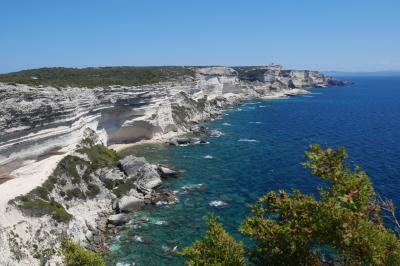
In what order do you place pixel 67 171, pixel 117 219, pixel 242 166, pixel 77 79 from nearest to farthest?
pixel 117 219 → pixel 67 171 → pixel 242 166 → pixel 77 79

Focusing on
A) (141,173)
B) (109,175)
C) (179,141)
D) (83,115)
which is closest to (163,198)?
(141,173)

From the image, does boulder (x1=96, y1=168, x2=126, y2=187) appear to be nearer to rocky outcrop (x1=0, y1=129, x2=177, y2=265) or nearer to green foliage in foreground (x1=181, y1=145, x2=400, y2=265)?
rocky outcrop (x1=0, y1=129, x2=177, y2=265)

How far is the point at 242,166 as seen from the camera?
62531 millimetres

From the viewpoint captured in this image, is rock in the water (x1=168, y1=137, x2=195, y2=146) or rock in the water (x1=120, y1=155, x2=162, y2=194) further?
rock in the water (x1=168, y1=137, x2=195, y2=146)

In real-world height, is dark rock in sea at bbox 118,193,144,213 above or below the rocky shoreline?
below

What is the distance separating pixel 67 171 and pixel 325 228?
3857cm

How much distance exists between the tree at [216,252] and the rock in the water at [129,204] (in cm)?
2858

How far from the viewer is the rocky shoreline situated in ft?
117

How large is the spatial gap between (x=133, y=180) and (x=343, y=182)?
42.3 metres

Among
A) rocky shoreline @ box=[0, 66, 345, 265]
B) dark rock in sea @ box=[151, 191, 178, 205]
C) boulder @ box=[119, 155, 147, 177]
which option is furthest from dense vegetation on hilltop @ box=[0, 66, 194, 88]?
dark rock in sea @ box=[151, 191, 178, 205]

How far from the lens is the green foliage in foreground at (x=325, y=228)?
14.0 meters

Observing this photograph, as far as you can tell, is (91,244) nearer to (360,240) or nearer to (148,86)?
(360,240)

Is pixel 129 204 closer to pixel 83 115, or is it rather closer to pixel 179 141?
pixel 83 115

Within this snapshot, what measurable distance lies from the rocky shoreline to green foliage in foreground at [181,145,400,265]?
73.8ft
